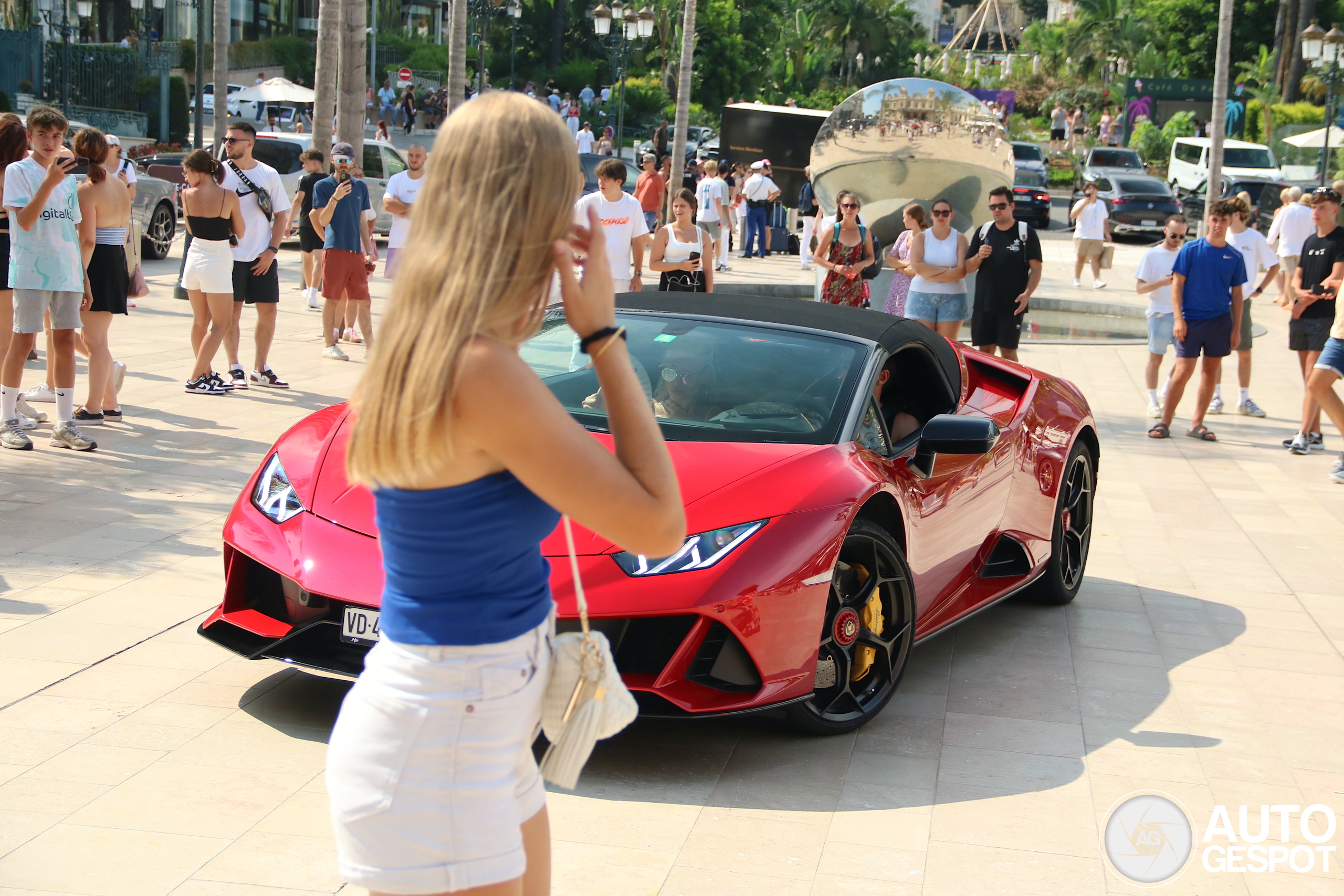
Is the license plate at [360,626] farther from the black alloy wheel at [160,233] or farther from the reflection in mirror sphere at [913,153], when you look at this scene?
the black alloy wheel at [160,233]

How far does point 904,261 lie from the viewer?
11.8m

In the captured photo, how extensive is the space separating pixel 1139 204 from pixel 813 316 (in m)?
30.6

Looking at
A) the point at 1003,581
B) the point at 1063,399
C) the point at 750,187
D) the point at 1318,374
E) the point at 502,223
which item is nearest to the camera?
the point at 502,223

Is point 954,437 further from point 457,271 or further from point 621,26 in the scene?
point 621,26

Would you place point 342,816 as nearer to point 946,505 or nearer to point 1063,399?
point 946,505

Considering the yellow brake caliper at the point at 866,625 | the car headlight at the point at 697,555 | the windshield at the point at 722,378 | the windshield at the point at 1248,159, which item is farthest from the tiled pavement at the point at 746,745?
the windshield at the point at 1248,159

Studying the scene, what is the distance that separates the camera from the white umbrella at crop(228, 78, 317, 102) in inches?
1684

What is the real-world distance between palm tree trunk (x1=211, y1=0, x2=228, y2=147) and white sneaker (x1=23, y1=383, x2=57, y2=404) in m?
14.2

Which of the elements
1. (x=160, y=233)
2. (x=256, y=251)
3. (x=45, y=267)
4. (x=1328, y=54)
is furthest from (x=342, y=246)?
(x=1328, y=54)

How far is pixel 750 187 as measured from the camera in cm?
2694

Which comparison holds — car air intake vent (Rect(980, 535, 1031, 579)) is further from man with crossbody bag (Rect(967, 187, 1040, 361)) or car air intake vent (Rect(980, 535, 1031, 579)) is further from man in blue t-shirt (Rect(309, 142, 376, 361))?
man in blue t-shirt (Rect(309, 142, 376, 361))

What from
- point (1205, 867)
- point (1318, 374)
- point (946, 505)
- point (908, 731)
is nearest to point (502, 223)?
point (1205, 867)

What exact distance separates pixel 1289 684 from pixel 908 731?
1813 mm

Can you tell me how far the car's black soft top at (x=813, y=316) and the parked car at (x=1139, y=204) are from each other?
29836 millimetres
